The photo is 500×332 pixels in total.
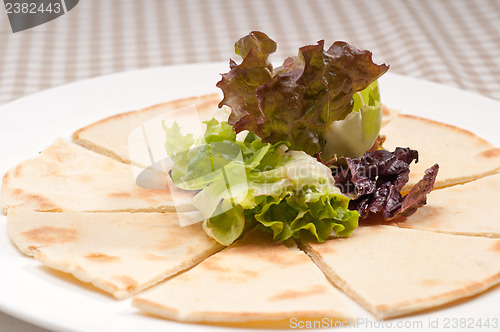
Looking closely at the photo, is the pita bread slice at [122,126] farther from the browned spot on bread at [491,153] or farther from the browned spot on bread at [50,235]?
the browned spot on bread at [491,153]

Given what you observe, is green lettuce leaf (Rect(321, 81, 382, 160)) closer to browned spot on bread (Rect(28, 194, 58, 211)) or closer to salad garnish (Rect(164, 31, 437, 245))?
salad garnish (Rect(164, 31, 437, 245))

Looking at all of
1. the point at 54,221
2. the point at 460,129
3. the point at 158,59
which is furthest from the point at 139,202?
the point at 158,59

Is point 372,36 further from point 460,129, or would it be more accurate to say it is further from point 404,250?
point 404,250

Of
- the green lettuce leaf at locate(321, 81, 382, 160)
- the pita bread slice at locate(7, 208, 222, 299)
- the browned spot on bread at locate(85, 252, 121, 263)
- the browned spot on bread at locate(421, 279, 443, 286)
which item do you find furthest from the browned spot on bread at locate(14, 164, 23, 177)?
the browned spot on bread at locate(421, 279, 443, 286)

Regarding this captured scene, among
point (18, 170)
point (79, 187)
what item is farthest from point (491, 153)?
point (18, 170)

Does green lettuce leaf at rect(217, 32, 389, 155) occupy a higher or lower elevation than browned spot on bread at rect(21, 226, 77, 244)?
higher
